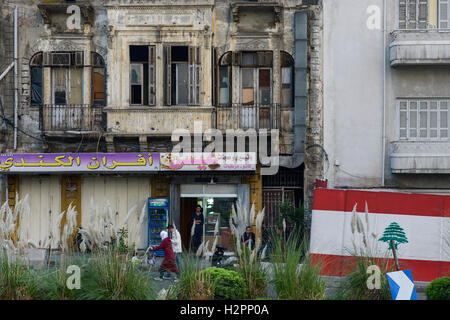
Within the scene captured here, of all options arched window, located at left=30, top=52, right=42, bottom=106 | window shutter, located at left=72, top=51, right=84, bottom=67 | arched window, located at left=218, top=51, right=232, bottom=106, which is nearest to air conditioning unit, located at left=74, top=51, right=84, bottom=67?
window shutter, located at left=72, top=51, right=84, bottom=67

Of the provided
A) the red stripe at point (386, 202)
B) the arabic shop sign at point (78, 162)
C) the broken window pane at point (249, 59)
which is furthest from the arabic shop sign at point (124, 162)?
the red stripe at point (386, 202)

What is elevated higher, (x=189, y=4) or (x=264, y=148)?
(x=189, y=4)

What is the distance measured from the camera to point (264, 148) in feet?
72.0

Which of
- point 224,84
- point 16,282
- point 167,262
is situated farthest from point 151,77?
point 16,282

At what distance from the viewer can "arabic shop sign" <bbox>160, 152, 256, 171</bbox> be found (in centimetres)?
2109

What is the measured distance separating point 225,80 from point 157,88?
2339mm

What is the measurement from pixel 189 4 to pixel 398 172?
885 cm

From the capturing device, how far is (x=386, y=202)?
595 inches

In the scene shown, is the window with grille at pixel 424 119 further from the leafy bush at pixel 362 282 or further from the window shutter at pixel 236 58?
the leafy bush at pixel 362 282

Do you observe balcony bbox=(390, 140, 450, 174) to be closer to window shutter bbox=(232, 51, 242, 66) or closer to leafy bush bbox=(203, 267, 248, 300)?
window shutter bbox=(232, 51, 242, 66)

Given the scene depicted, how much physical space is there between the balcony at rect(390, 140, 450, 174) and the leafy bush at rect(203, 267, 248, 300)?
11.7 meters

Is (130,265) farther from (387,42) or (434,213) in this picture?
(387,42)
